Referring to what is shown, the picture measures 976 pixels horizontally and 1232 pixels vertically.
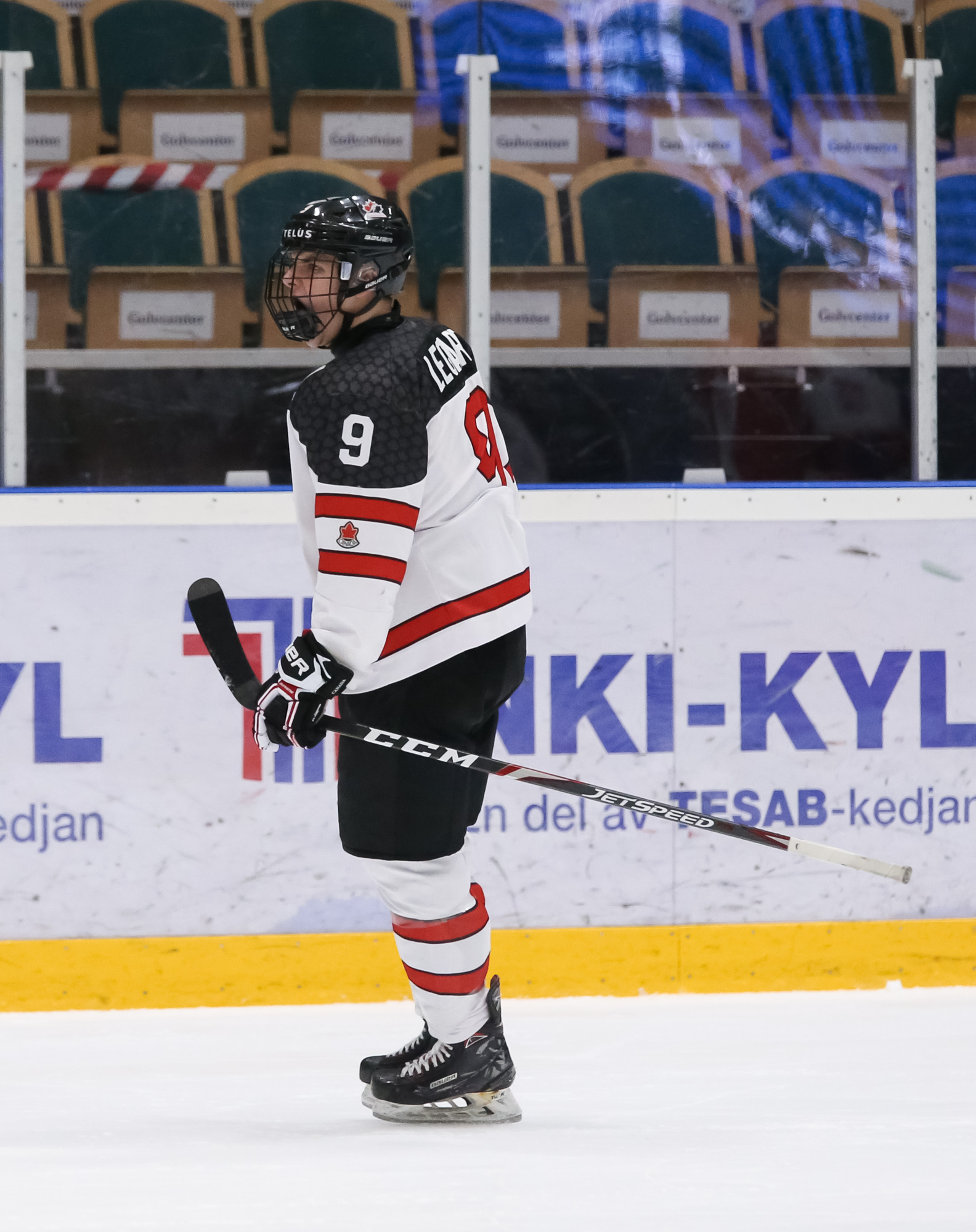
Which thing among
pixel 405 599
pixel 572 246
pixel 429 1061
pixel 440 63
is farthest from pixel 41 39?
pixel 429 1061

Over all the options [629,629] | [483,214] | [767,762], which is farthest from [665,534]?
[483,214]

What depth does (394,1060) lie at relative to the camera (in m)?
2.26

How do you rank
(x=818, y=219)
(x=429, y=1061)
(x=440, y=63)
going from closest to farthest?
(x=429, y=1061)
(x=440, y=63)
(x=818, y=219)

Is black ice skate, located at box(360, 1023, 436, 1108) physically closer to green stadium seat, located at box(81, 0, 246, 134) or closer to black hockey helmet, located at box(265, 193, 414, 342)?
black hockey helmet, located at box(265, 193, 414, 342)

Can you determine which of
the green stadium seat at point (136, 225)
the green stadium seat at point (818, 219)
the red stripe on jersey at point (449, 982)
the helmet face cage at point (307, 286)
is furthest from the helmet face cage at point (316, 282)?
the green stadium seat at point (818, 219)

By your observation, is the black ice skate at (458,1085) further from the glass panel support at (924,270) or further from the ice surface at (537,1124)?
the glass panel support at (924,270)

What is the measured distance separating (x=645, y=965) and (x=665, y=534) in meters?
0.82

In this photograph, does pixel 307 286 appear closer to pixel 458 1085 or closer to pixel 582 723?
pixel 458 1085

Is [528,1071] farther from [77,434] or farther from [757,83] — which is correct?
[757,83]

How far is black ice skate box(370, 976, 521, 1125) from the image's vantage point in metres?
2.18

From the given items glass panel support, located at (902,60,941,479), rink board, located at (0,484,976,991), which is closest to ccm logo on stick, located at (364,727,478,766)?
rink board, located at (0,484,976,991)

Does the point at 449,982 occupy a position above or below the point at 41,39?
below

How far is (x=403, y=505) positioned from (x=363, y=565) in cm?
9

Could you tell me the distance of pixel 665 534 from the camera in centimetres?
308
